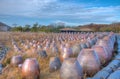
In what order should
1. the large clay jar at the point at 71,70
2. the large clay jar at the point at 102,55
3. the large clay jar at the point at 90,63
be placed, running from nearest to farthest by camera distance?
the large clay jar at the point at 71,70 → the large clay jar at the point at 90,63 → the large clay jar at the point at 102,55

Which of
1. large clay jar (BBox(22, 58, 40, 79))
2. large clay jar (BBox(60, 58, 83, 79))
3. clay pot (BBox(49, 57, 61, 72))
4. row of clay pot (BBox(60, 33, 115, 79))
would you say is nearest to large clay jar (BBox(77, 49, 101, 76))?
row of clay pot (BBox(60, 33, 115, 79))

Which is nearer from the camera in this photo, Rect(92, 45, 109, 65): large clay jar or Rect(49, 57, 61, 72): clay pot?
Rect(49, 57, 61, 72): clay pot

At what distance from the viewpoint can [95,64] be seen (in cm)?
→ 721

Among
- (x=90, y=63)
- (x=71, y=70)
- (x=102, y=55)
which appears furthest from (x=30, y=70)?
Result: (x=102, y=55)

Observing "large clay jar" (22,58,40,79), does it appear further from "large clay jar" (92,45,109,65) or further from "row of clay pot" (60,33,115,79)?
"large clay jar" (92,45,109,65)

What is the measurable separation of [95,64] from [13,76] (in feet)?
8.89

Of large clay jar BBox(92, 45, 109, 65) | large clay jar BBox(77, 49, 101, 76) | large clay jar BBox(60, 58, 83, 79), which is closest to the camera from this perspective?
large clay jar BBox(60, 58, 83, 79)

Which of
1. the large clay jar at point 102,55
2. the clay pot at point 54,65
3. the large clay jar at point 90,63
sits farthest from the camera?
the large clay jar at point 102,55

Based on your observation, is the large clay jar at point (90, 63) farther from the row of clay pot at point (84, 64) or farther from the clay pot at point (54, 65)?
the clay pot at point (54, 65)

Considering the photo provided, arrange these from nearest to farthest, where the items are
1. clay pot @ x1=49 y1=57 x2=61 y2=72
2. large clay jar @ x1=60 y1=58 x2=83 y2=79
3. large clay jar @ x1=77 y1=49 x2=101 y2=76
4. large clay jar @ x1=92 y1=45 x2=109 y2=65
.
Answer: large clay jar @ x1=60 y1=58 x2=83 y2=79, large clay jar @ x1=77 y1=49 x2=101 y2=76, clay pot @ x1=49 y1=57 x2=61 y2=72, large clay jar @ x1=92 y1=45 x2=109 y2=65

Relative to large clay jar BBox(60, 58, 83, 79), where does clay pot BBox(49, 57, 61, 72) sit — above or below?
below

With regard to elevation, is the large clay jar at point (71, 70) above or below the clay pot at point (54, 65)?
above

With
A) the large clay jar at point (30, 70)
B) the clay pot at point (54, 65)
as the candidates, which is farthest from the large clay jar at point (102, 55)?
the large clay jar at point (30, 70)

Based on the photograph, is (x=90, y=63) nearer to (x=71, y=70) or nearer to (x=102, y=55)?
(x=71, y=70)
